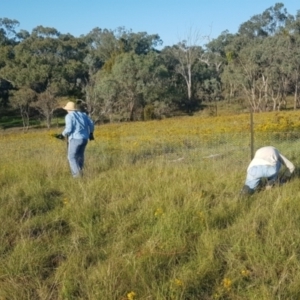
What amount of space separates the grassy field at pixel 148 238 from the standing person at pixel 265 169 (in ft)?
0.60

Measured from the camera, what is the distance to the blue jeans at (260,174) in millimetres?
5230

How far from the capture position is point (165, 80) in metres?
45.8

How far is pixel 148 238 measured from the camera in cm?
380

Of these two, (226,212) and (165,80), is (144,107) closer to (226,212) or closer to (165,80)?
(165,80)

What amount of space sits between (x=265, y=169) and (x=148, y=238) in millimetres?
2097

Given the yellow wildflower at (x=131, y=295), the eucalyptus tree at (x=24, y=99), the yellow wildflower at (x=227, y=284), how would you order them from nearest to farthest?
1. the yellow wildflower at (x=131, y=295)
2. the yellow wildflower at (x=227, y=284)
3. the eucalyptus tree at (x=24, y=99)

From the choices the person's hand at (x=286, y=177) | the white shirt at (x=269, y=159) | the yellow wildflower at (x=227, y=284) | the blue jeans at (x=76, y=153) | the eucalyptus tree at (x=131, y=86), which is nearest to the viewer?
the yellow wildflower at (x=227, y=284)

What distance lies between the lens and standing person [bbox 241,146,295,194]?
17.2 feet

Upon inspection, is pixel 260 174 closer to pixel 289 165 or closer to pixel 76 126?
pixel 289 165

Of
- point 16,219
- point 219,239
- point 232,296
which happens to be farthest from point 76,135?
point 232,296

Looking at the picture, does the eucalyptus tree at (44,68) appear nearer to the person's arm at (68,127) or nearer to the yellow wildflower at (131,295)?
the person's arm at (68,127)

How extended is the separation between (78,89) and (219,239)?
46.4 m

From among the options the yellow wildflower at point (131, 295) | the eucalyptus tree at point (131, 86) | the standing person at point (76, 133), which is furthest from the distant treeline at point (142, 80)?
the yellow wildflower at point (131, 295)

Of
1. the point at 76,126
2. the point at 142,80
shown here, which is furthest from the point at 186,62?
the point at 76,126
